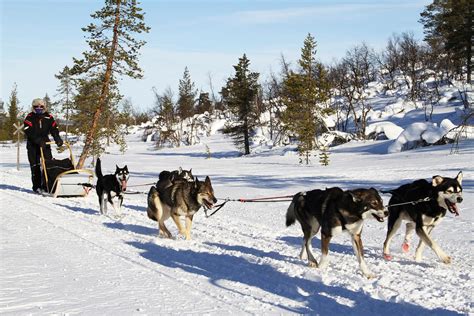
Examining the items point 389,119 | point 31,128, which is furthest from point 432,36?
point 31,128

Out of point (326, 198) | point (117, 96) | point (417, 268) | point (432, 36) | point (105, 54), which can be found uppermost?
point (432, 36)

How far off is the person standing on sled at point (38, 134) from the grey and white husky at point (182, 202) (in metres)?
5.94

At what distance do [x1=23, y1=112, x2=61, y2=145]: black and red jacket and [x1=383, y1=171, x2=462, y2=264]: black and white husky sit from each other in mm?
9394

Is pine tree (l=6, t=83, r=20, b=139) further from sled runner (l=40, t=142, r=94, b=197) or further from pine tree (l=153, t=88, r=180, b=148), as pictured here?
sled runner (l=40, t=142, r=94, b=197)

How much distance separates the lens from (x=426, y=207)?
5.81m

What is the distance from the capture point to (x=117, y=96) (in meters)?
21.9

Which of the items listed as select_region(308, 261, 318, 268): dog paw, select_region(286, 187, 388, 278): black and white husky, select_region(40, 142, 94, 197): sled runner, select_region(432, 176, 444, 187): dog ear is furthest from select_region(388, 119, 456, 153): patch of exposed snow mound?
select_region(308, 261, 318, 268): dog paw

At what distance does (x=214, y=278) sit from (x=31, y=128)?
9279 millimetres

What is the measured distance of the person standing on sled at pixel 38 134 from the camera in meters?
12.5

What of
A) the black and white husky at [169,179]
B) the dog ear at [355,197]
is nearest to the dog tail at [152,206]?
the black and white husky at [169,179]

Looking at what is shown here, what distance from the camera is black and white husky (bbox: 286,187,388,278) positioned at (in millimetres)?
5223

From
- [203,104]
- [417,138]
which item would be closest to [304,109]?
[417,138]

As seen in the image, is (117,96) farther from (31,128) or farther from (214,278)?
(214,278)

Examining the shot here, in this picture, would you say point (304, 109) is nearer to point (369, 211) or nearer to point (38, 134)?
point (38, 134)
